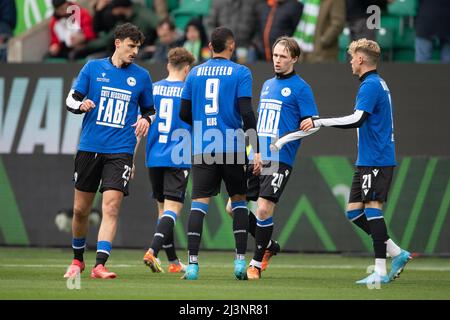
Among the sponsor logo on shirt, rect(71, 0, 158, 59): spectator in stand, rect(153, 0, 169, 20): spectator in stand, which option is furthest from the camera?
rect(153, 0, 169, 20): spectator in stand

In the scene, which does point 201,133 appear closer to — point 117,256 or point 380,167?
point 380,167

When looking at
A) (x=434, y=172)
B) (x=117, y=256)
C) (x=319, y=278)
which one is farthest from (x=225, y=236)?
(x=319, y=278)

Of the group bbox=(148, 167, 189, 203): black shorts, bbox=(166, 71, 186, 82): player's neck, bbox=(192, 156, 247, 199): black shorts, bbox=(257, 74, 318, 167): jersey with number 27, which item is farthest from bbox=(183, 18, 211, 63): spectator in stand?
bbox=(192, 156, 247, 199): black shorts

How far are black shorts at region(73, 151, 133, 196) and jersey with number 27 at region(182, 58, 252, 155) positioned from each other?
30.5 inches

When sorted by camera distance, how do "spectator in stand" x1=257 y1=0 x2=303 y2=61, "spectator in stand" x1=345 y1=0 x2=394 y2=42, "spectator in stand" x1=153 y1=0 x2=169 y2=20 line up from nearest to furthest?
"spectator in stand" x1=345 y1=0 x2=394 y2=42
"spectator in stand" x1=257 y1=0 x2=303 y2=61
"spectator in stand" x1=153 y1=0 x2=169 y2=20

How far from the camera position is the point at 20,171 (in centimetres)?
1852

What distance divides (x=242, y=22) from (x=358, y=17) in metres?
2.00

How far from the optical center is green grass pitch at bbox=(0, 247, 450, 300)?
9680mm

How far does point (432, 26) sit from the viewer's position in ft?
58.5

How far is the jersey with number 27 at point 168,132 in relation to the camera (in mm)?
13094

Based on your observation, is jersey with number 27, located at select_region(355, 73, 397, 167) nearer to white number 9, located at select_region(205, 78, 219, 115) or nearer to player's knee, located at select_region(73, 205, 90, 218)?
white number 9, located at select_region(205, 78, 219, 115)

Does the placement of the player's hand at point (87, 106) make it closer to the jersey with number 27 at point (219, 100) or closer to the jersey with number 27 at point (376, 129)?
the jersey with number 27 at point (219, 100)

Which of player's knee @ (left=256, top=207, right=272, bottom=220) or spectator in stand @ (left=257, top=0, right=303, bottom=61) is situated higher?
spectator in stand @ (left=257, top=0, right=303, bottom=61)

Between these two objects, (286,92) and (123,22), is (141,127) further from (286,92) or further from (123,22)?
(123,22)
